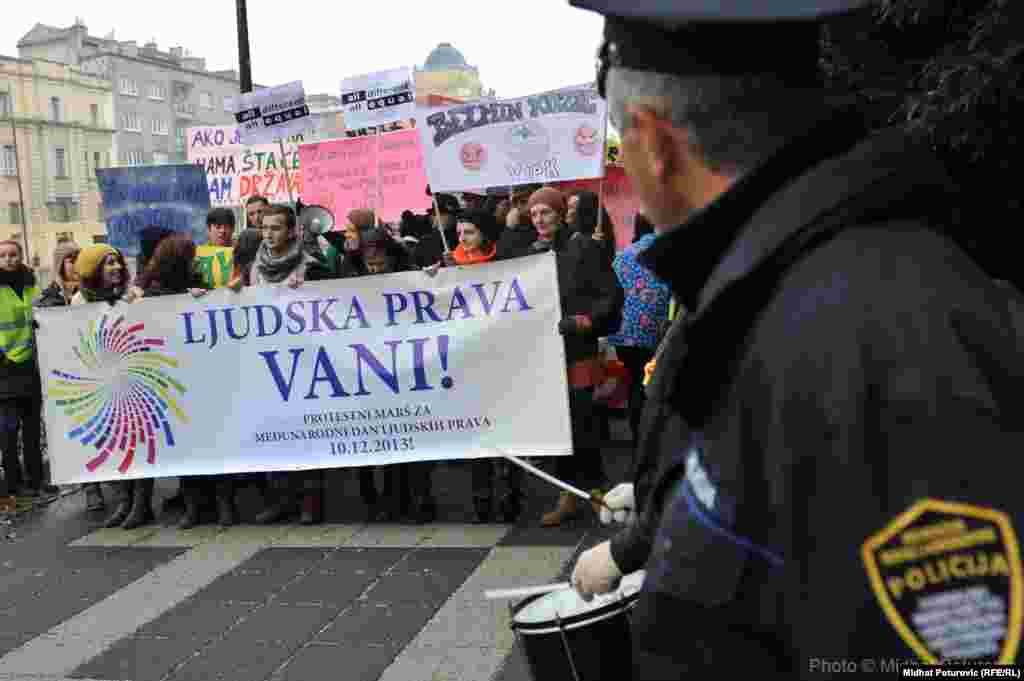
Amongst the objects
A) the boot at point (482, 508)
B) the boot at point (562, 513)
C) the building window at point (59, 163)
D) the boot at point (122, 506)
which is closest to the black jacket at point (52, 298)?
the boot at point (122, 506)

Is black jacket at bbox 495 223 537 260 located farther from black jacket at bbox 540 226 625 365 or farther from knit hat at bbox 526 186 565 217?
black jacket at bbox 540 226 625 365

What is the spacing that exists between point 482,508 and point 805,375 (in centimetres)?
572

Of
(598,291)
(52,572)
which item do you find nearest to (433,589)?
(598,291)

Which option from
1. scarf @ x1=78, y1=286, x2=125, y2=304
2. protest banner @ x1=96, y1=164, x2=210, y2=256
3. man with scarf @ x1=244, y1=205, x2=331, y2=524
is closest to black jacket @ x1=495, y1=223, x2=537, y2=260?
man with scarf @ x1=244, y1=205, x2=331, y2=524

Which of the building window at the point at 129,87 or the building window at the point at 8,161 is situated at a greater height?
the building window at the point at 129,87

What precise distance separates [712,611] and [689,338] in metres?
0.27

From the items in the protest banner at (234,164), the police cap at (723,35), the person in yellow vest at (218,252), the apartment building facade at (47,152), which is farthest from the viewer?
the apartment building facade at (47,152)

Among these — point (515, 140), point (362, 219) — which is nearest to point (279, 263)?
point (515, 140)

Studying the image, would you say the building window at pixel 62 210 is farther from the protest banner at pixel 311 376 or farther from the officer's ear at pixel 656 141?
the officer's ear at pixel 656 141

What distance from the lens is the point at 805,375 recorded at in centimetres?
101

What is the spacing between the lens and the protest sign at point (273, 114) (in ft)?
Answer: 27.1

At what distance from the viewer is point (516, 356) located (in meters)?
6.44

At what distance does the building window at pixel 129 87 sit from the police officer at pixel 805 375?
94.6 metres

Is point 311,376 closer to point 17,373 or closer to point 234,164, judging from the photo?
point 17,373
